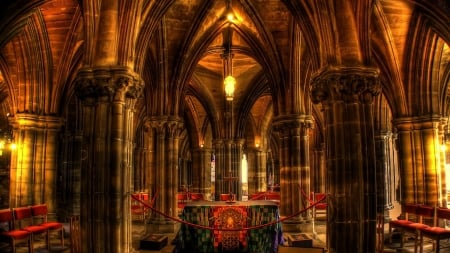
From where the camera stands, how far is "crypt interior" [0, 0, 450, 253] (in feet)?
25.8

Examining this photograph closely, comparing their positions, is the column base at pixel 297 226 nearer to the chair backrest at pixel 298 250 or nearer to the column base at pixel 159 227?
the column base at pixel 159 227

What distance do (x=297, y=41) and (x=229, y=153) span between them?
9298 millimetres

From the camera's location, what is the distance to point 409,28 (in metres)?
12.0

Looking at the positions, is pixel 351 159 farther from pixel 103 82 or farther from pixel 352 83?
pixel 103 82

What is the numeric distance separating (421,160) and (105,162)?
9.80 metres

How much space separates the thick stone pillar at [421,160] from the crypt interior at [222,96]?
33 mm

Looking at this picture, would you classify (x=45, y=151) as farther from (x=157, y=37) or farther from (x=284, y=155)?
(x=284, y=155)

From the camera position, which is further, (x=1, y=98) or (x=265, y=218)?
(x=1, y=98)

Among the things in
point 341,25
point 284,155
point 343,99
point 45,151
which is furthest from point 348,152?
point 45,151

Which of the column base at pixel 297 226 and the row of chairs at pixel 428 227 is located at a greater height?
the row of chairs at pixel 428 227

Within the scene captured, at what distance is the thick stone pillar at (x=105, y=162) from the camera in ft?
25.5

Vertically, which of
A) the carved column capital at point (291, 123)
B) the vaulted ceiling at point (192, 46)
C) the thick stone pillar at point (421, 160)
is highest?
the vaulted ceiling at point (192, 46)

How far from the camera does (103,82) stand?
804cm

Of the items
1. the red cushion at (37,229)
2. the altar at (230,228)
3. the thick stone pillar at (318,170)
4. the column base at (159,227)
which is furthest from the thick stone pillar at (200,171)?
the red cushion at (37,229)
